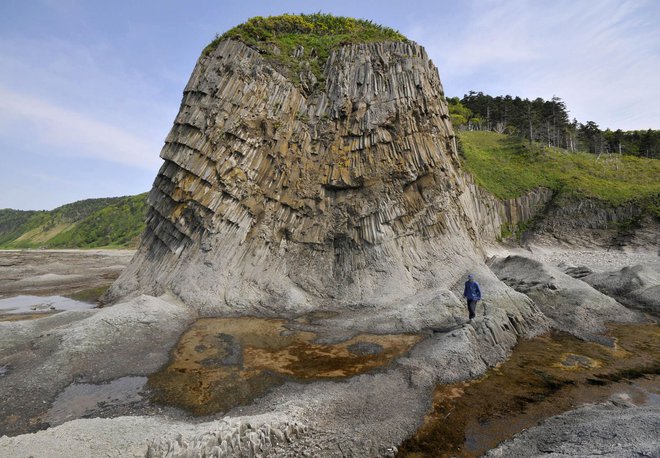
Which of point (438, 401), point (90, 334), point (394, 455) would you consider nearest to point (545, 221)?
point (438, 401)

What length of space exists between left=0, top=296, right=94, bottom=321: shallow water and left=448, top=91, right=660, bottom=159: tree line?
214ft

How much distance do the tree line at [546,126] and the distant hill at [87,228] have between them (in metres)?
97.6

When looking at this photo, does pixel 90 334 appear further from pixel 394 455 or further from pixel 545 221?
pixel 545 221

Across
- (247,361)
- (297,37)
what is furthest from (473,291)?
(297,37)

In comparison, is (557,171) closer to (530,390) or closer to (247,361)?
(530,390)

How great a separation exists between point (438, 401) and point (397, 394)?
1416mm

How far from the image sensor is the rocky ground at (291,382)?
32.5ft

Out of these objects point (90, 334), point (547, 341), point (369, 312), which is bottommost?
point (547, 341)

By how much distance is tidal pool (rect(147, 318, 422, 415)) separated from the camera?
13297mm

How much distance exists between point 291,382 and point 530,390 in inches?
350

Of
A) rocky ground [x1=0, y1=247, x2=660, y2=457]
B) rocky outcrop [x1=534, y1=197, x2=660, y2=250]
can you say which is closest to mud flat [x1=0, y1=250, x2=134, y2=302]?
rocky ground [x1=0, y1=247, x2=660, y2=457]

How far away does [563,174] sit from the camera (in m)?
56.3

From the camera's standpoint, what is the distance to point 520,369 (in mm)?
15719

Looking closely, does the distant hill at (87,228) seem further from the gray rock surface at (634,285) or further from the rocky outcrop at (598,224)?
the gray rock surface at (634,285)
